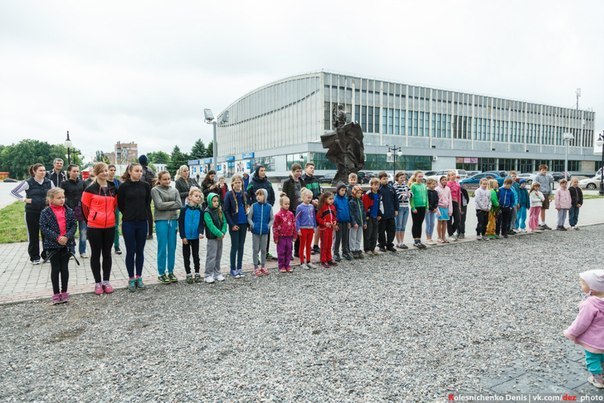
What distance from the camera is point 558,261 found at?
27.6ft

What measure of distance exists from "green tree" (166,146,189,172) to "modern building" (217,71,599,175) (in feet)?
55.1

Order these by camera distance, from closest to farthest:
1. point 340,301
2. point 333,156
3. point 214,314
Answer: point 214,314 < point 340,301 < point 333,156

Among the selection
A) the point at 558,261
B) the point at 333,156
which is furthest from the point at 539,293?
the point at 333,156

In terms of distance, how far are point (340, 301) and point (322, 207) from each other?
2851 mm

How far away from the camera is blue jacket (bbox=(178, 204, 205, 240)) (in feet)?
22.6

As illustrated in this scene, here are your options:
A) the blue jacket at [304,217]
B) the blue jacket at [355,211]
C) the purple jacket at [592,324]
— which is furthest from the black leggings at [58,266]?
the purple jacket at [592,324]

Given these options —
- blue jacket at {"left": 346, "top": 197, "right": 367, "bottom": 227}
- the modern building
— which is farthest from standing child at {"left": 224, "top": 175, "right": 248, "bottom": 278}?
the modern building

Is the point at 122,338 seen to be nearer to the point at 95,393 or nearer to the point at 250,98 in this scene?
the point at 95,393

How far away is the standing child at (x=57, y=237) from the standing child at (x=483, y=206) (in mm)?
9488

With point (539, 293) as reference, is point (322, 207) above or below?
above

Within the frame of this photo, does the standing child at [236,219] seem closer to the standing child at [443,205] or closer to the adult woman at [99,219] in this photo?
the adult woman at [99,219]

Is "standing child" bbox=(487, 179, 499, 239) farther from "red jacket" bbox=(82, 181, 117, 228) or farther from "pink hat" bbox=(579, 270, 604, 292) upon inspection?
"red jacket" bbox=(82, 181, 117, 228)

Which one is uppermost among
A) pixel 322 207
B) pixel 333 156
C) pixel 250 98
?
pixel 250 98

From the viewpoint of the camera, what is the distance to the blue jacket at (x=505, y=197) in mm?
11242
